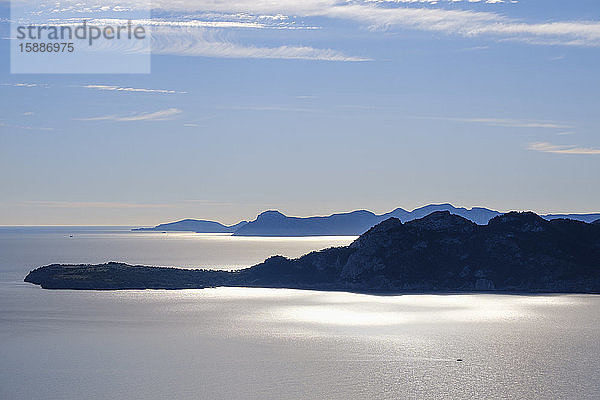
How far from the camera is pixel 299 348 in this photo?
11844cm

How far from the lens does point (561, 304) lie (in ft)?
579

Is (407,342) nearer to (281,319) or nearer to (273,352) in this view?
(273,352)

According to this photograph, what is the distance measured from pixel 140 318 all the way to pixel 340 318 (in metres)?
40.7

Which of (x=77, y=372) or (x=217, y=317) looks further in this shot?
(x=217, y=317)

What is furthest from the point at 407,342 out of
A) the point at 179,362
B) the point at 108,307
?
the point at 108,307

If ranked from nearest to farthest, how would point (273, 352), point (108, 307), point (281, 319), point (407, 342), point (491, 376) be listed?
point (491, 376)
point (273, 352)
point (407, 342)
point (281, 319)
point (108, 307)

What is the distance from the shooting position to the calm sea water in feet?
295

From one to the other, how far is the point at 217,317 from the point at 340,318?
25.5 metres

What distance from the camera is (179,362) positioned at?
349 feet

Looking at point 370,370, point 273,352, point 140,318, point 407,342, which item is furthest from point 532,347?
point 140,318

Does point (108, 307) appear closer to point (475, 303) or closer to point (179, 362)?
point (179, 362)

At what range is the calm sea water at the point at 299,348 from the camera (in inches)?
3543

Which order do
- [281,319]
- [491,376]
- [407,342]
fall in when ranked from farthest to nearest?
1. [281,319]
2. [407,342]
3. [491,376]

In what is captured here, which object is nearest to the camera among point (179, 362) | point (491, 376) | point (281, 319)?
point (491, 376)
